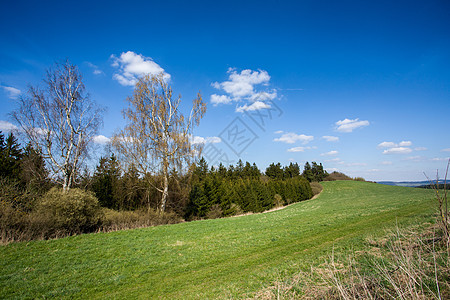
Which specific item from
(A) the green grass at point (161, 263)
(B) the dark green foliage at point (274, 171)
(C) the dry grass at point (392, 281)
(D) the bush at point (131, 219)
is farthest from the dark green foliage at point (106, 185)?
(B) the dark green foliage at point (274, 171)

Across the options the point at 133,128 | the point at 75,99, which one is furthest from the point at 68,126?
the point at 133,128

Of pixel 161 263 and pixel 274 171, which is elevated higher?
pixel 274 171

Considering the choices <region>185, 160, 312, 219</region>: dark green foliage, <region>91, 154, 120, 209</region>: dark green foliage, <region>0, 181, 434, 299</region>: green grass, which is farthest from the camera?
<region>185, 160, 312, 219</region>: dark green foliage

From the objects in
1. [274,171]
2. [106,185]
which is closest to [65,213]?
[106,185]

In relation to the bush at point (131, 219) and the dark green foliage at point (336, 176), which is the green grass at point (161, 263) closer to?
the bush at point (131, 219)

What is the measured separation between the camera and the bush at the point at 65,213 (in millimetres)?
12282

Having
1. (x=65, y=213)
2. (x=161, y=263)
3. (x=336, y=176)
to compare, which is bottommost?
(x=161, y=263)

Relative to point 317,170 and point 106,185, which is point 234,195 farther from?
point 317,170

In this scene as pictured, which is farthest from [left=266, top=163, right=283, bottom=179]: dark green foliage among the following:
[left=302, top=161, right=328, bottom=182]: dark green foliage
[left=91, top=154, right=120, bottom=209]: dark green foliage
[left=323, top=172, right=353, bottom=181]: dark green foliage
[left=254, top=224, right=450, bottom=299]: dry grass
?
[left=254, top=224, right=450, bottom=299]: dry grass

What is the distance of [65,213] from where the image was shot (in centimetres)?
1320

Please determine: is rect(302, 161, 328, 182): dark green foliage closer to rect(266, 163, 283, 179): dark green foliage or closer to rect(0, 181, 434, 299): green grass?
rect(266, 163, 283, 179): dark green foliage

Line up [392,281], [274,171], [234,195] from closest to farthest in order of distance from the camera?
1. [392,281]
2. [234,195]
3. [274,171]

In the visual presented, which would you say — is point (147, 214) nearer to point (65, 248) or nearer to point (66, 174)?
point (66, 174)

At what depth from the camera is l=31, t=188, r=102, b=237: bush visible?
1228 centimetres
